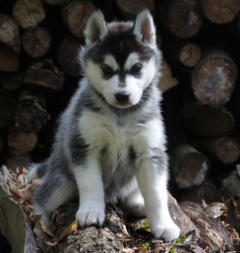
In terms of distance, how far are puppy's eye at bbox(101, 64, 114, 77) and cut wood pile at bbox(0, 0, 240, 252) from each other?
1.52 metres

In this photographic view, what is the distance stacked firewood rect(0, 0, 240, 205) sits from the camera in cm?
459

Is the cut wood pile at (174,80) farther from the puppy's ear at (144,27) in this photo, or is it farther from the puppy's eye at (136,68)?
the puppy's eye at (136,68)

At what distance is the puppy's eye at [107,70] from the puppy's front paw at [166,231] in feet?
4.03

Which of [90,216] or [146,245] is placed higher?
[90,216]

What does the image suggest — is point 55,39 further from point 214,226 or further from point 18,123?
point 214,226

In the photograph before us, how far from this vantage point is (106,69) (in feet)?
10.5

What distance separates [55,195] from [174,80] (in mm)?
2134

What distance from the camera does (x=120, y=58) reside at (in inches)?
124

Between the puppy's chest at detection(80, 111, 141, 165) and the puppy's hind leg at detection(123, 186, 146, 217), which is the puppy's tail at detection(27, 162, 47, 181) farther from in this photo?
the puppy's chest at detection(80, 111, 141, 165)

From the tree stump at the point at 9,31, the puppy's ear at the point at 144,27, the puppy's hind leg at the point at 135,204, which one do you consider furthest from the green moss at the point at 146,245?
the tree stump at the point at 9,31

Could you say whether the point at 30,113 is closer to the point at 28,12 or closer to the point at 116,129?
the point at 28,12

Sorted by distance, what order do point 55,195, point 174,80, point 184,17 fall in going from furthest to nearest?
point 174,80
point 184,17
point 55,195

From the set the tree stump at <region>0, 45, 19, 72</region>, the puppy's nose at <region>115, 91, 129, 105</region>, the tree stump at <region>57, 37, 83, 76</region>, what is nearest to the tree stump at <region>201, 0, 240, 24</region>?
the tree stump at <region>57, 37, 83, 76</region>

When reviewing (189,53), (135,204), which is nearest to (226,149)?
(189,53)
